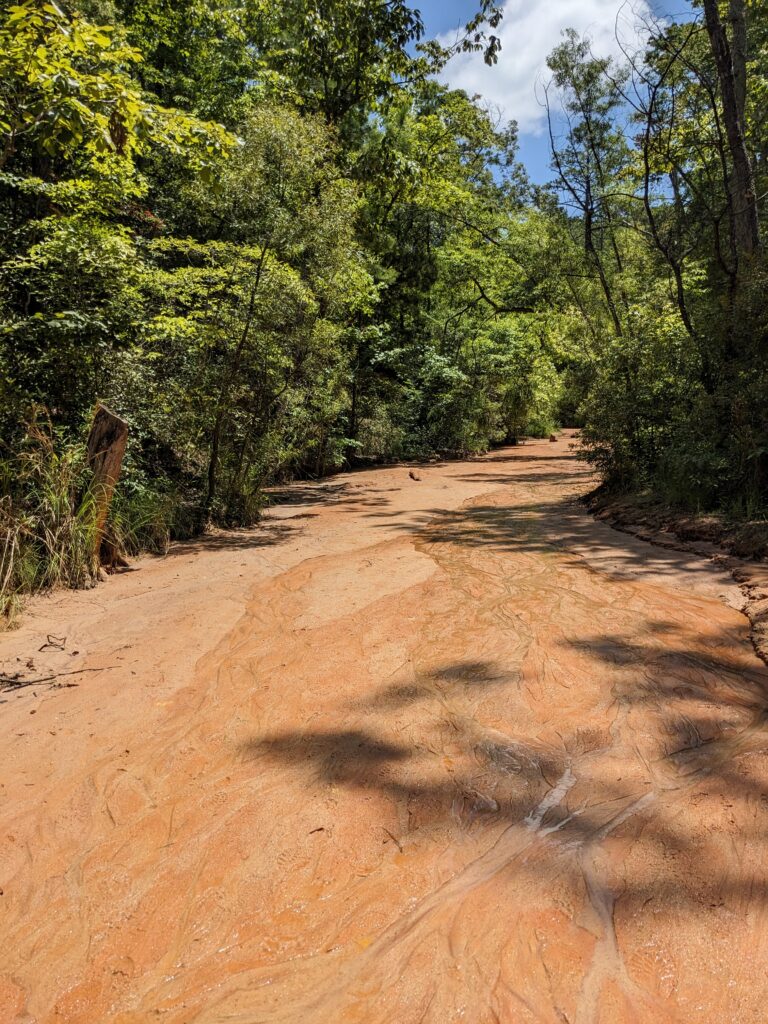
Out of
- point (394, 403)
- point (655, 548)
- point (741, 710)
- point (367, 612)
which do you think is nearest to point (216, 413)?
point (367, 612)

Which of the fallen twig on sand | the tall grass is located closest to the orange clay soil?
the fallen twig on sand

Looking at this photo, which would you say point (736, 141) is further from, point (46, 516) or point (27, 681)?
point (27, 681)

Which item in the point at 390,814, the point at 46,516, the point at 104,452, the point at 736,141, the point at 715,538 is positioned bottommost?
the point at 390,814

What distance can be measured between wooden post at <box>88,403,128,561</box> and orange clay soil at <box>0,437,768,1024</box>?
1.30 metres

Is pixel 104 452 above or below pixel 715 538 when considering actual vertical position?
above

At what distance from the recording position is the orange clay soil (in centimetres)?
162

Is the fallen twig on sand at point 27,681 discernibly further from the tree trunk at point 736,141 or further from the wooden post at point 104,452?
the tree trunk at point 736,141

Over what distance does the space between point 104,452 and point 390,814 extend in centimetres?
489

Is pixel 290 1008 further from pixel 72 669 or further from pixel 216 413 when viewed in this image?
pixel 216 413

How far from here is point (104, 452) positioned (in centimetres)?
584

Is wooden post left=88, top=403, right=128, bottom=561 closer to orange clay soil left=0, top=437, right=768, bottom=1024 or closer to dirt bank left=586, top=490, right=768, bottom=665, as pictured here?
orange clay soil left=0, top=437, right=768, bottom=1024

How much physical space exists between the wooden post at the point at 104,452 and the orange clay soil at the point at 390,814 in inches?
51.0

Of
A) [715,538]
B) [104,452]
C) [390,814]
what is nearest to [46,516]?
[104,452]

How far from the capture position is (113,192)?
8.32 metres
